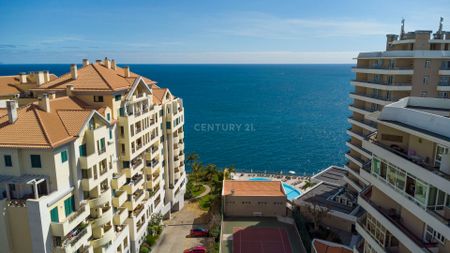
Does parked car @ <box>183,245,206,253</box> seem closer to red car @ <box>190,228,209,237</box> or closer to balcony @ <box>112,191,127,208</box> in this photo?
red car @ <box>190,228,209,237</box>

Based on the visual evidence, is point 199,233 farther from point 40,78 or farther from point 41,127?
point 40,78

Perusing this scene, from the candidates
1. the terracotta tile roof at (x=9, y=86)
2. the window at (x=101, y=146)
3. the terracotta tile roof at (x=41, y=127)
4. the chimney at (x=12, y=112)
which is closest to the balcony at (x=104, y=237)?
the window at (x=101, y=146)

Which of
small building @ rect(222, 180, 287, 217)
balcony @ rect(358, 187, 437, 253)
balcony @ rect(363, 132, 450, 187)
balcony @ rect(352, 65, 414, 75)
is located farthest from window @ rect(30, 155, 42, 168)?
balcony @ rect(352, 65, 414, 75)

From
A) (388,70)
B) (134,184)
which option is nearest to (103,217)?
(134,184)

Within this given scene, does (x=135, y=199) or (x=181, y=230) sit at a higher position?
(x=135, y=199)

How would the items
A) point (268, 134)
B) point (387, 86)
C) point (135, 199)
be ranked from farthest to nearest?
point (268, 134), point (387, 86), point (135, 199)

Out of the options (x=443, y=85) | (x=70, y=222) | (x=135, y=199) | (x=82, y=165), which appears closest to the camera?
(x=70, y=222)

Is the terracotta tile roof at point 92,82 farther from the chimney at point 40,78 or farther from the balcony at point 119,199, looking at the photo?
the balcony at point 119,199

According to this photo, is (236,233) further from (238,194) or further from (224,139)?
(224,139)
